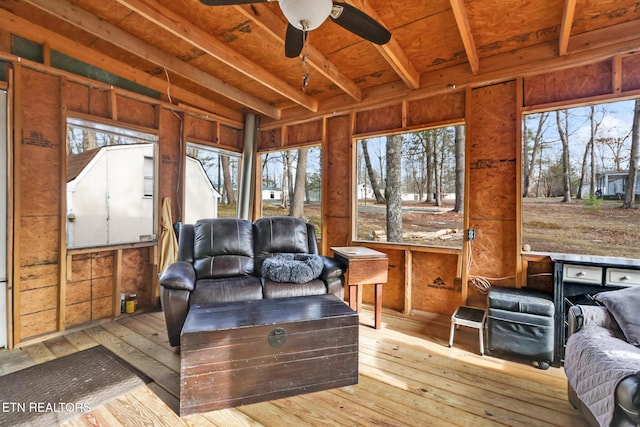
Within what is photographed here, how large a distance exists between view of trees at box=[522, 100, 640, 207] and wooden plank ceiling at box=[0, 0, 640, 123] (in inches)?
19.1

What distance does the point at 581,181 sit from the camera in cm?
262

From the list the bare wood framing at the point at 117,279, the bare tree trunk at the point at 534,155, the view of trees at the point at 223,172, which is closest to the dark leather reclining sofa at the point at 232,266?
the bare wood framing at the point at 117,279

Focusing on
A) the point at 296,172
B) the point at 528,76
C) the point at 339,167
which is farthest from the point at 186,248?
the point at 528,76

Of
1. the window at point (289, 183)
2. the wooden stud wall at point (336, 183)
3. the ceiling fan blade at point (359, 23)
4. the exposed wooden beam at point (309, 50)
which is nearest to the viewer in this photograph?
the ceiling fan blade at point (359, 23)

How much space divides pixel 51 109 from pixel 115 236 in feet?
4.47

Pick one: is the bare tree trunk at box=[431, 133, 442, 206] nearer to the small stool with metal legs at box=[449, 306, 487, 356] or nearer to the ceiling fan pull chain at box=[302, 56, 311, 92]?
the small stool with metal legs at box=[449, 306, 487, 356]

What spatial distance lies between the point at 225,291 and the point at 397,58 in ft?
8.47

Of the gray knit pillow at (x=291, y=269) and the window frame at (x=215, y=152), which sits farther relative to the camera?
the window frame at (x=215, y=152)

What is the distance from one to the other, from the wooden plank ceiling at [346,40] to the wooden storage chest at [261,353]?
2.12 metres

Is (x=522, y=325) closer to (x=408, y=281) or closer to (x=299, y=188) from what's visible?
(x=408, y=281)

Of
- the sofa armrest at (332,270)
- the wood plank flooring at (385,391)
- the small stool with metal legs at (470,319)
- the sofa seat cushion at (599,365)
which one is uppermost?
the sofa armrest at (332,270)

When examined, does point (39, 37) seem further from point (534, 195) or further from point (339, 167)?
point (534, 195)

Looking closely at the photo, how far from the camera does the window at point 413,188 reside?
3437 millimetres

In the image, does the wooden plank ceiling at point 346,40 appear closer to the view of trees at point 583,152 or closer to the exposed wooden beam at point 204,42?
the exposed wooden beam at point 204,42
